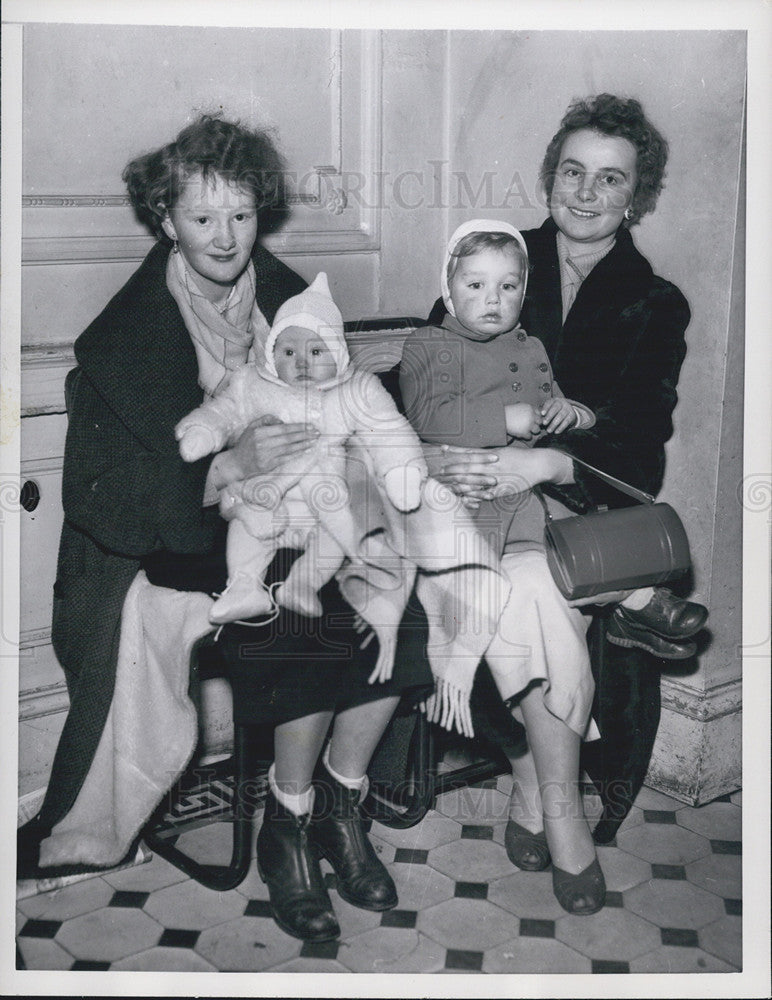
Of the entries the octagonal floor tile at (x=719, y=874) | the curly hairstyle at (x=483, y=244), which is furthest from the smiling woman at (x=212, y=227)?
the octagonal floor tile at (x=719, y=874)

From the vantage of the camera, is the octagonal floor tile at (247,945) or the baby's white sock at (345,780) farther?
the baby's white sock at (345,780)

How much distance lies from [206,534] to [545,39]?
4.55ft

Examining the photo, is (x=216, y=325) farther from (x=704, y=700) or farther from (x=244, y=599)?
(x=704, y=700)

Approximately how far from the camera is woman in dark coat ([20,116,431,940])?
2867 millimetres

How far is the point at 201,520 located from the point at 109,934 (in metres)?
0.95

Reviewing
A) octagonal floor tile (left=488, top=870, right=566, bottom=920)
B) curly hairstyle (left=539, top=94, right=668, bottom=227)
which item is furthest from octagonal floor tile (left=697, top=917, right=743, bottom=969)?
curly hairstyle (left=539, top=94, right=668, bottom=227)

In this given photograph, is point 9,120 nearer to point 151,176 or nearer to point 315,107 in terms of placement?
point 151,176

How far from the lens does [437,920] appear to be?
9.71 ft

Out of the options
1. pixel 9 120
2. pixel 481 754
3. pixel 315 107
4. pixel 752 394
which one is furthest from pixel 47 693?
pixel 752 394

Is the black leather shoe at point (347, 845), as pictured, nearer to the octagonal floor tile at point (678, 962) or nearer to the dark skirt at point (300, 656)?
the dark skirt at point (300, 656)

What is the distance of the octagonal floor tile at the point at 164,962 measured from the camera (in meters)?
2.86

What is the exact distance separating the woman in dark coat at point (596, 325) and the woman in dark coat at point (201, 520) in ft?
1.45

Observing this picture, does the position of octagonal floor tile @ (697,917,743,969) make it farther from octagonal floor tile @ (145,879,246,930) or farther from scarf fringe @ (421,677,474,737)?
octagonal floor tile @ (145,879,246,930)

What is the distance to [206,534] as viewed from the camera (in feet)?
9.42
